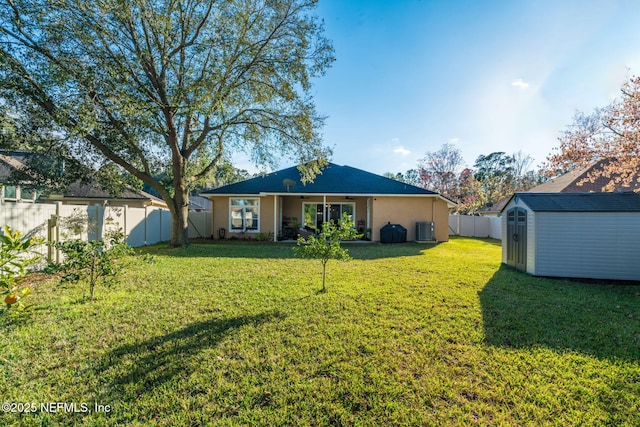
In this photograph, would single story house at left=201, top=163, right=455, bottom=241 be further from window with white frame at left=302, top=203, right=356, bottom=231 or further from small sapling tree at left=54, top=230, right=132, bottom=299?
small sapling tree at left=54, top=230, right=132, bottom=299

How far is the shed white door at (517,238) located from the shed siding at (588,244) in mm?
503

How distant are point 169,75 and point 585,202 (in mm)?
14280

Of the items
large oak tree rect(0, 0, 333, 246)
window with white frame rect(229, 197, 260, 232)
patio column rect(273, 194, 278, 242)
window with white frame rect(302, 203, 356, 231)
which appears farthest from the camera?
window with white frame rect(302, 203, 356, 231)

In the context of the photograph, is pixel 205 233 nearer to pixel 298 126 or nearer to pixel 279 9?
pixel 298 126

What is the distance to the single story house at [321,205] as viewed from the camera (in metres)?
14.8

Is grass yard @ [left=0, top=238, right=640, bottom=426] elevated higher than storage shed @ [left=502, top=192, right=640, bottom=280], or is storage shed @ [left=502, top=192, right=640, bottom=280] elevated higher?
storage shed @ [left=502, top=192, right=640, bottom=280]

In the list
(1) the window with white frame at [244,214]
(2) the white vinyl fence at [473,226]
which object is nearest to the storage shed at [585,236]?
(1) the window with white frame at [244,214]

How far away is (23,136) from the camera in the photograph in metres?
9.00

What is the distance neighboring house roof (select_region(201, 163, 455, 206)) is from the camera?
14.7 m

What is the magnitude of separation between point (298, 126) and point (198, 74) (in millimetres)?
4202

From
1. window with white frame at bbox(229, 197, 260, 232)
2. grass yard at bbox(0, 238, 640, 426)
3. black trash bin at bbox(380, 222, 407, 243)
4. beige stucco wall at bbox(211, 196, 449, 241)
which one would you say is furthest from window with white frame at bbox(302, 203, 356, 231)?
grass yard at bbox(0, 238, 640, 426)

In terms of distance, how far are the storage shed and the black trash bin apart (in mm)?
6908

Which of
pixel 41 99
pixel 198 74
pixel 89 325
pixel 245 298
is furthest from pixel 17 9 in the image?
pixel 245 298

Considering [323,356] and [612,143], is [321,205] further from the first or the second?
[323,356]
